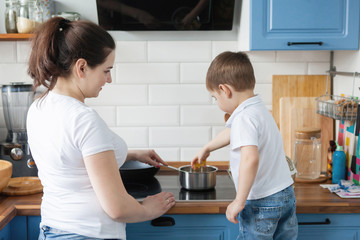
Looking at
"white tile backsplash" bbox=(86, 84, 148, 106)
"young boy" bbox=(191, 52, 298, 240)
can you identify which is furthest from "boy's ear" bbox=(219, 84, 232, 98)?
→ "white tile backsplash" bbox=(86, 84, 148, 106)

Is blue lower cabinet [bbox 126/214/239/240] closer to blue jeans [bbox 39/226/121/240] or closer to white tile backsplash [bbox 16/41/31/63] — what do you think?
blue jeans [bbox 39/226/121/240]

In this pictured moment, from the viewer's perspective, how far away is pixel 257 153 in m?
1.58

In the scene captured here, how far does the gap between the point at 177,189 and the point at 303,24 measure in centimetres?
94

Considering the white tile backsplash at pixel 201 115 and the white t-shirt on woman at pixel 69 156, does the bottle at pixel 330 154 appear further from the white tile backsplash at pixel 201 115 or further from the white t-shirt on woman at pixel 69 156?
the white t-shirt on woman at pixel 69 156

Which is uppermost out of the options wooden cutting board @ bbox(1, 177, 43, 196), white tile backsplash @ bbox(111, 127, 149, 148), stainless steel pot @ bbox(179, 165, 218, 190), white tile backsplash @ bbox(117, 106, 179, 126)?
white tile backsplash @ bbox(117, 106, 179, 126)

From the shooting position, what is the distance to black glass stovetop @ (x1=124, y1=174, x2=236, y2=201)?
188 centimetres

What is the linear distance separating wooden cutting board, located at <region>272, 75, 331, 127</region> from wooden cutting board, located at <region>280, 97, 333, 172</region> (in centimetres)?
4

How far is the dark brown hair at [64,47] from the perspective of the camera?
1343 mm

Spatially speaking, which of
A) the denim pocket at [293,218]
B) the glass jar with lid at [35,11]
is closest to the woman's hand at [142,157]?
the denim pocket at [293,218]

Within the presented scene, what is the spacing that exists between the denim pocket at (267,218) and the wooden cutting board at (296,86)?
81 cm

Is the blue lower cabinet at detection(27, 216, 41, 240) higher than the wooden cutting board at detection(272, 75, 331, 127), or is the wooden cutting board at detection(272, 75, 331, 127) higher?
the wooden cutting board at detection(272, 75, 331, 127)

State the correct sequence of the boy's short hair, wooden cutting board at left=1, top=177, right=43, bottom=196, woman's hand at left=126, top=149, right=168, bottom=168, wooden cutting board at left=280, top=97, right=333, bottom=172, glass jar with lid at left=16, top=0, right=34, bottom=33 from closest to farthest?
the boy's short hair
wooden cutting board at left=1, top=177, right=43, bottom=196
woman's hand at left=126, top=149, right=168, bottom=168
glass jar with lid at left=16, top=0, right=34, bottom=33
wooden cutting board at left=280, top=97, right=333, bottom=172

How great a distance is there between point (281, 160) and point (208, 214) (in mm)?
379

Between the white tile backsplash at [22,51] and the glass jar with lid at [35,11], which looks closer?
the glass jar with lid at [35,11]
